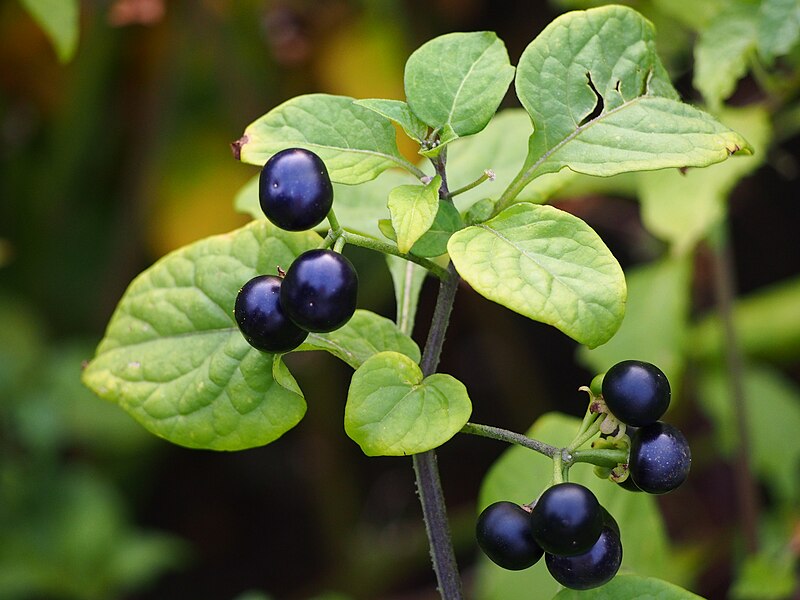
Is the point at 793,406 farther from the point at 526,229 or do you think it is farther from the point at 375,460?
the point at 526,229

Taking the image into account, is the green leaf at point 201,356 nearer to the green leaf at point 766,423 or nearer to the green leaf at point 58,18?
the green leaf at point 58,18

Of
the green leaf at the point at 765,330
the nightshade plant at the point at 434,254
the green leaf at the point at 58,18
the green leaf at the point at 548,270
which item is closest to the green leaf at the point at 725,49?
the nightshade plant at the point at 434,254

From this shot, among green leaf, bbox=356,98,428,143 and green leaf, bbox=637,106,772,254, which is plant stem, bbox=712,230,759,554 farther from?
green leaf, bbox=356,98,428,143

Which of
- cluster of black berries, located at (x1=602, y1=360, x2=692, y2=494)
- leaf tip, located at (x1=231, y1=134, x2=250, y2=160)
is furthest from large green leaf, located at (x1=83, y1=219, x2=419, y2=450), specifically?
cluster of black berries, located at (x1=602, y1=360, x2=692, y2=494)

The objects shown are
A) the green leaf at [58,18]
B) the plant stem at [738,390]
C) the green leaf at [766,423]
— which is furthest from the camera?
the green leaf at [766,423]

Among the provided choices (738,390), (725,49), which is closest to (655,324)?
(738,390)

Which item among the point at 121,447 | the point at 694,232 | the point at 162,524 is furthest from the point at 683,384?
the point at 162,524

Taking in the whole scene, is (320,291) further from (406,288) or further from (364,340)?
(406,288)
